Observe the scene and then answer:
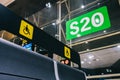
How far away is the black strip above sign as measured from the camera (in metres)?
1.13

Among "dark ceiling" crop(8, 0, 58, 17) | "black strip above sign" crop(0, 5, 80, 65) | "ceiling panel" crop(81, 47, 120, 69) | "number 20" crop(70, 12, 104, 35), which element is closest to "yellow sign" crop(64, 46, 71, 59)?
"black strip above sign" crop(0, 5, 80, 65)

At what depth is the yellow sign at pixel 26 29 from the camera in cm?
126

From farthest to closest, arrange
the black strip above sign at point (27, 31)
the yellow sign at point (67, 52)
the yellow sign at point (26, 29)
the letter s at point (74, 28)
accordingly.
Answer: the letter s at point (74, 28), the yellow sign at point (67, 52), the yellow sign at point (26, 29), the black strip above sign at point (27, 31)

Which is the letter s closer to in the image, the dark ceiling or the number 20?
the number 20

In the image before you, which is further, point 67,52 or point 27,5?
point 27,5

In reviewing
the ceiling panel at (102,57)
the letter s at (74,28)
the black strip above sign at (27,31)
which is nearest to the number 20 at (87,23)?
the letter s at (74,28)

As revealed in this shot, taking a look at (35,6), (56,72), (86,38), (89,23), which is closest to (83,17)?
(89,23)

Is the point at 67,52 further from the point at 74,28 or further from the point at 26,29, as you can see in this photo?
the point at 74,28

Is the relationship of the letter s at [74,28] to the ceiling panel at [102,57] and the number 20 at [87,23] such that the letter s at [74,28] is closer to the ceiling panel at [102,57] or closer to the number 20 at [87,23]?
the number 20 at [87,23]

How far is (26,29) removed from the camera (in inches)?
51.7

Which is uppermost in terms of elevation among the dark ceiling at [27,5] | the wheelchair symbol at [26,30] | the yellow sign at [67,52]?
the dark ceiling at [27,5]

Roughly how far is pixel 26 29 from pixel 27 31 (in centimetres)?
2

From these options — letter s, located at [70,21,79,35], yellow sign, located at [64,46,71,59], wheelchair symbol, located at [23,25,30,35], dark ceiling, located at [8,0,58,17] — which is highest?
dark ceiling, located at [8,0,58,17]

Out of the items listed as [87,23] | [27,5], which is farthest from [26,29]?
[27,5]
